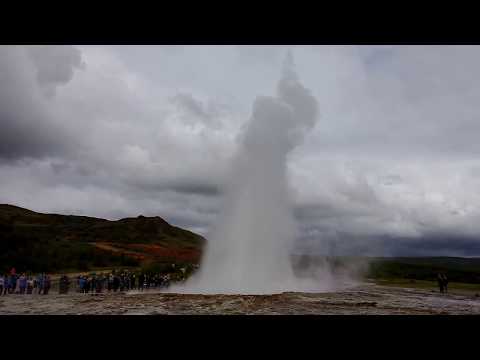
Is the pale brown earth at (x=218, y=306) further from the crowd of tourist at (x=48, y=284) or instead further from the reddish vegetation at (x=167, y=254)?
the reddish vegetation at (x=167, y=254)

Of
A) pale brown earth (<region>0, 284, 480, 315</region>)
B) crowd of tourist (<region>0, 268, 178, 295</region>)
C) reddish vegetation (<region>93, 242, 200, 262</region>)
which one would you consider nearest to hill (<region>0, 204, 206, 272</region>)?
reddish vegetation (<region>93, 242, 200, 262</region>)

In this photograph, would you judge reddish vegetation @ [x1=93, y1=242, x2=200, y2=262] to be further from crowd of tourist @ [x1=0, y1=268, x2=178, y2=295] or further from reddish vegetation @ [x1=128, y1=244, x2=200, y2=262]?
crowd of tourist @ [x1=0, y1=268, x2=178, y2=295]

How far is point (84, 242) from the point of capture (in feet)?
169

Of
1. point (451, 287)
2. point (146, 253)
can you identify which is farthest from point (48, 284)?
point (146, 253)

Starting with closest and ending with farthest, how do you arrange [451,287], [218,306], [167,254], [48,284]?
[218,306] < [48,284] < [451,287] < [167,254]

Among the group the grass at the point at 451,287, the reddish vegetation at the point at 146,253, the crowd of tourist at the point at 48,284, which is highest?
the reddish vegetation at the point at 146,253

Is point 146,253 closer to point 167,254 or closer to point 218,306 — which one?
point 167,254

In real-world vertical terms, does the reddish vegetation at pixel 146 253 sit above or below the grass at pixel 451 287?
above

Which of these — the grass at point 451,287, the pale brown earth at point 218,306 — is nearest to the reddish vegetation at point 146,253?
the grass at point 451,287

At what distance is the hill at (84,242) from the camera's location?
3015cm
